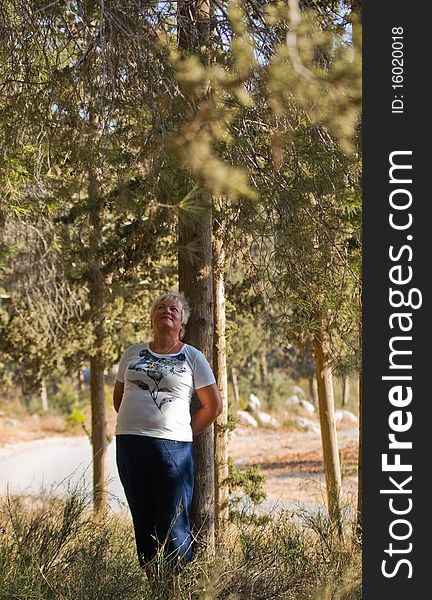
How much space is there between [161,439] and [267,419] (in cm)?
2950

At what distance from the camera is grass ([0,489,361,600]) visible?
15.6 feet

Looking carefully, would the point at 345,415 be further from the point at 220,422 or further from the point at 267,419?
the point at 220,422

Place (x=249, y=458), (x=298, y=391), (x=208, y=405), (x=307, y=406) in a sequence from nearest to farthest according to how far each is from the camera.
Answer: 1. (x=208, y=405)
2. (x=249, y=458)
3. (x=307, y=406)
4. (x=298, y=391)

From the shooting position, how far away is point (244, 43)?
4305mm

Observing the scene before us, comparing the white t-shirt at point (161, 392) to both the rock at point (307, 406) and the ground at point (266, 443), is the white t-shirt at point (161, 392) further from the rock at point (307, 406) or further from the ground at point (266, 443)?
the rock at point (307, 406)

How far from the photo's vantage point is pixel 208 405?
17.8ft

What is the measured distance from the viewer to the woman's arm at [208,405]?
541 cm

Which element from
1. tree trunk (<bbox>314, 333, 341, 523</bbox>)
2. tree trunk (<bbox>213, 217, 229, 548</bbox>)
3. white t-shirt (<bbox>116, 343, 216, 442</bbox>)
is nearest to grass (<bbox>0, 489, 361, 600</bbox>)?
white t-shirt (<bbox>116, 343, 216, 442</bbox>)

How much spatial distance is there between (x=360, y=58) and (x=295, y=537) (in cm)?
285

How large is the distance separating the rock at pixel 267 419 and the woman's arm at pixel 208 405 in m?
28.8

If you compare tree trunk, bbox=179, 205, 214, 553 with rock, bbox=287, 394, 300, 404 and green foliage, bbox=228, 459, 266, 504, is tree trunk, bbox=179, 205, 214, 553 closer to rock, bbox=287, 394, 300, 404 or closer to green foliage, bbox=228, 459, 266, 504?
green foliage, bbox=228, 459, 266, 504

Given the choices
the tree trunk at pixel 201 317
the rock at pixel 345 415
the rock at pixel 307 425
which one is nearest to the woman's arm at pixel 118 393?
the tree trunk at pixel 201 317

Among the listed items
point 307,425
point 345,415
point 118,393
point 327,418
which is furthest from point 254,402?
point 118,393

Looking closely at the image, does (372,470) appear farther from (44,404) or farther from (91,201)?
(44,404)
